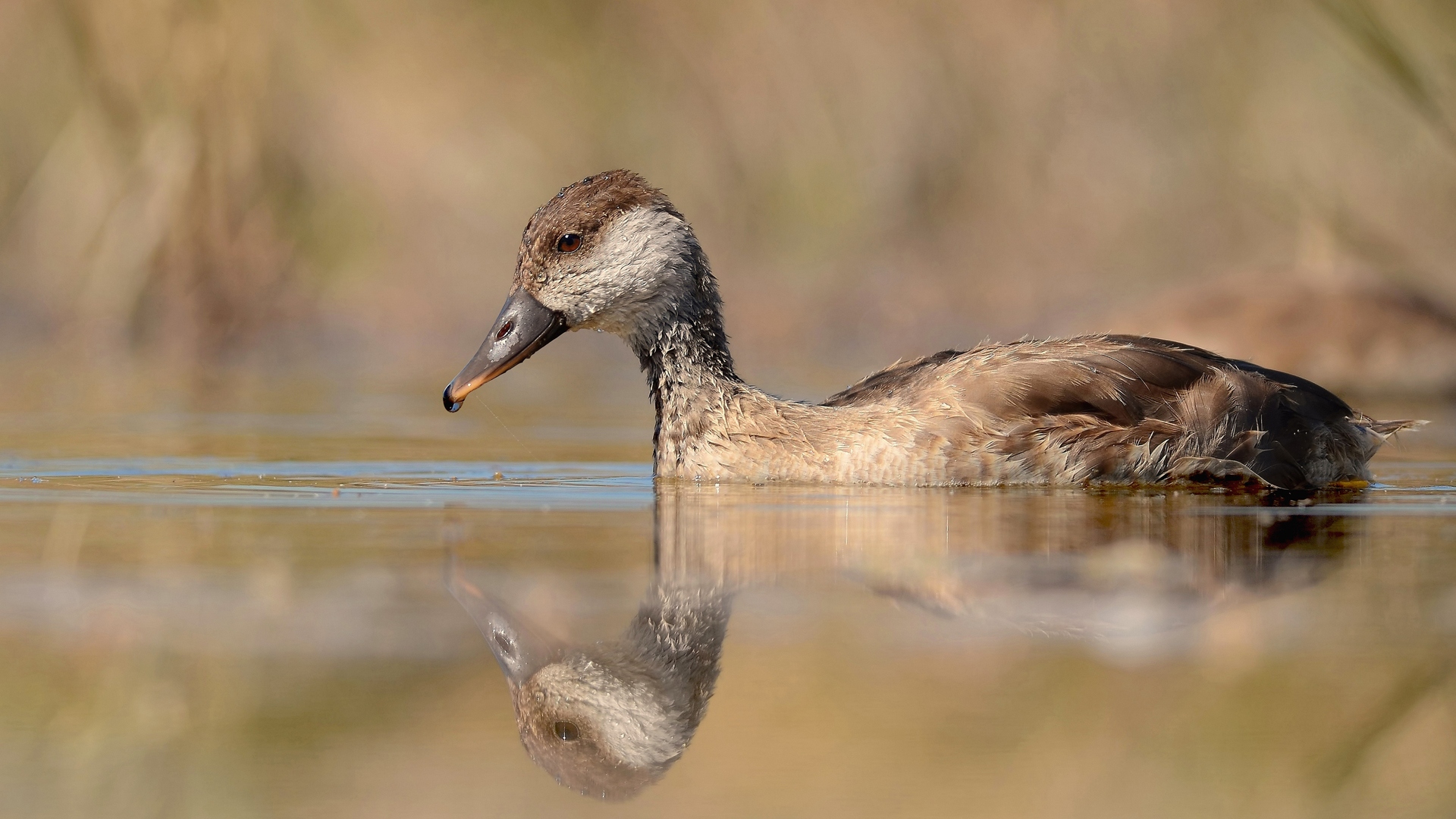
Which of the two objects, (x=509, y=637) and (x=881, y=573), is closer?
(x=509, y=637)

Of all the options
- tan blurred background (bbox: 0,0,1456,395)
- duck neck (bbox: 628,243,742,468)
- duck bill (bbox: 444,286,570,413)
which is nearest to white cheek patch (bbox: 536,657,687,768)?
duck bill (bbox: 444,286,570,413)

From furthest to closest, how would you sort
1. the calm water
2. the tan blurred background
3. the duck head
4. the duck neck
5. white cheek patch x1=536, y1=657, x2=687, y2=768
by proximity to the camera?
the tan blurred background
the duck neck
the duck head
white cheek patch x1=536, y1=657, x2=687, y2=768
the calm water

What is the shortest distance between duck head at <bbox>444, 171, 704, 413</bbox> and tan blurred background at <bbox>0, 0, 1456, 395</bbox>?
10623mm

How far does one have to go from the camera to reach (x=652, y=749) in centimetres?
359

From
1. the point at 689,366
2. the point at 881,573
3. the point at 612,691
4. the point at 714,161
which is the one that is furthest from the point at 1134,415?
the point at 714,161

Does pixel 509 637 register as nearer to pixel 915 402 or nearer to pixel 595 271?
pixel 915 402

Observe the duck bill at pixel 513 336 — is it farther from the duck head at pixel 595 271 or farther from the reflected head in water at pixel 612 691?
the reflected head in water at pixel 612 691

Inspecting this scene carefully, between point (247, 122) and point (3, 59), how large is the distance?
3.14 meters

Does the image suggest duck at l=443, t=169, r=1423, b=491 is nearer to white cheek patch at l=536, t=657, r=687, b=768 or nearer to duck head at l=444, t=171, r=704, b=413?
duck head at l=444, t=171, r=704, b=413

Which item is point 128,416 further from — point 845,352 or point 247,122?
point 247,122

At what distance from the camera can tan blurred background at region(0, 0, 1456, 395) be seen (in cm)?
2133

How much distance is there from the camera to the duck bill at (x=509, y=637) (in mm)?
3965

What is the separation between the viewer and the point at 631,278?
27.0 feet

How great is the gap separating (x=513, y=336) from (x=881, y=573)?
3147 mm
